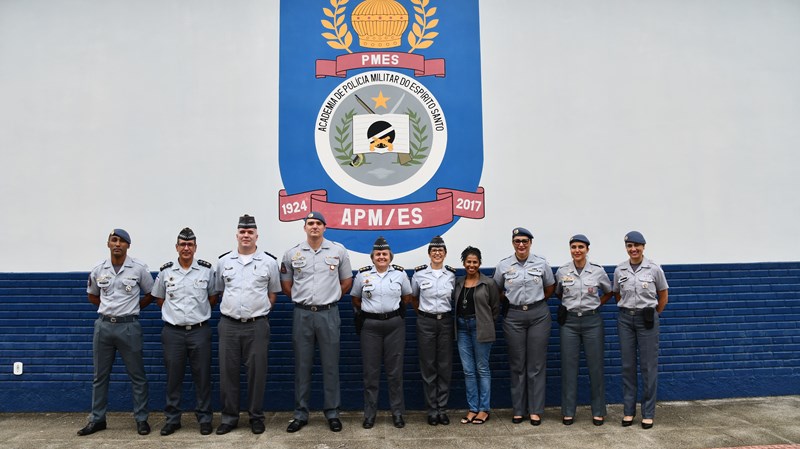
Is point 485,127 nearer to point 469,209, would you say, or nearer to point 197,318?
point 469,209

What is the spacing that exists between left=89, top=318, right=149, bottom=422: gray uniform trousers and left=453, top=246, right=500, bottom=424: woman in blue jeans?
2627 mm

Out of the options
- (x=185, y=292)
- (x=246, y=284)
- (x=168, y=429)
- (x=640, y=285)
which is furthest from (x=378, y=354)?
(x=640, y=285)

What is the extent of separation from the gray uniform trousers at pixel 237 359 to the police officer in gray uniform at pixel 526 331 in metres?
2.05

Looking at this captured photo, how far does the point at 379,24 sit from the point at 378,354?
313 centimetres

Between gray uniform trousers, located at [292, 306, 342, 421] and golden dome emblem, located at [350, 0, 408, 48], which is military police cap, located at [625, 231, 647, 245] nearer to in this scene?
gray uniform trousers, located at [292, 306, 342, 421]

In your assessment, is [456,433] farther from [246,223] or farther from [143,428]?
[143,428]

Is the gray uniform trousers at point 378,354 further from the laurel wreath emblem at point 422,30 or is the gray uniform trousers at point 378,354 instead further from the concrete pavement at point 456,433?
the laurel wreath emblem at point 422,30

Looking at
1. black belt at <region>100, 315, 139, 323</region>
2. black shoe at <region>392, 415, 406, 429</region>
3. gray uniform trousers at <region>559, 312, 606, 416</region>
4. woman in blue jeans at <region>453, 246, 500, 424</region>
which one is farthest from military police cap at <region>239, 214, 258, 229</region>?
gray uniform trousers at <region>559, 312, 606, 416</region>

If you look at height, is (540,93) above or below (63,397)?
above

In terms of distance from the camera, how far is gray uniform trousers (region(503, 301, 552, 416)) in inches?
164

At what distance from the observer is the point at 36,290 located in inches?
185

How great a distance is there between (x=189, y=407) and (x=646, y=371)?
3.96 meters

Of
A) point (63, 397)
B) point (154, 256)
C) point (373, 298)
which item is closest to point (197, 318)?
point (154, 256)

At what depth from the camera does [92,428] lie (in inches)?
158
